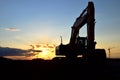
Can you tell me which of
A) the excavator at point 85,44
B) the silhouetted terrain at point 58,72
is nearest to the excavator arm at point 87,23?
the excavator at point 85,44

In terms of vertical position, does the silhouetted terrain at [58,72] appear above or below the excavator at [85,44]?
below

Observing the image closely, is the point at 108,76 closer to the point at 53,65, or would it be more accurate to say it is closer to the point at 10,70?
the point at 53,65

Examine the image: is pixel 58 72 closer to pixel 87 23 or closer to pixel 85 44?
pixel 87 23

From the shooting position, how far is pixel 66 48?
128 ft

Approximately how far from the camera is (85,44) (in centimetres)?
3788

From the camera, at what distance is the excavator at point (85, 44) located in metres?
30.0

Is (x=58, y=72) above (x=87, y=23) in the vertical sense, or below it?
below

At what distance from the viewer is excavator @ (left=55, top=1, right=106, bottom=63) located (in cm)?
2998

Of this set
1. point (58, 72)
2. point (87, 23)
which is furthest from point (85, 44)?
point (58, 72)

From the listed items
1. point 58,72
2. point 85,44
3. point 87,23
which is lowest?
point 58,72

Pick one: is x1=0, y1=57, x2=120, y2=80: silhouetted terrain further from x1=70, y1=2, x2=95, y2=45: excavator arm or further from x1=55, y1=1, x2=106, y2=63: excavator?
x1=70, y1=2, x2=95, y2=45: excavator arm

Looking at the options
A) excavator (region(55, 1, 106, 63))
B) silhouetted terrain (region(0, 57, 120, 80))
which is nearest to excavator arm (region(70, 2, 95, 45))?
excavator (region(55, 1, 106, 63))

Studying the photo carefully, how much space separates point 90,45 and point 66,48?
890 centimetres

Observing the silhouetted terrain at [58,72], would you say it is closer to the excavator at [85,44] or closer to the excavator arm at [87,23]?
the excavator at [85,44]
